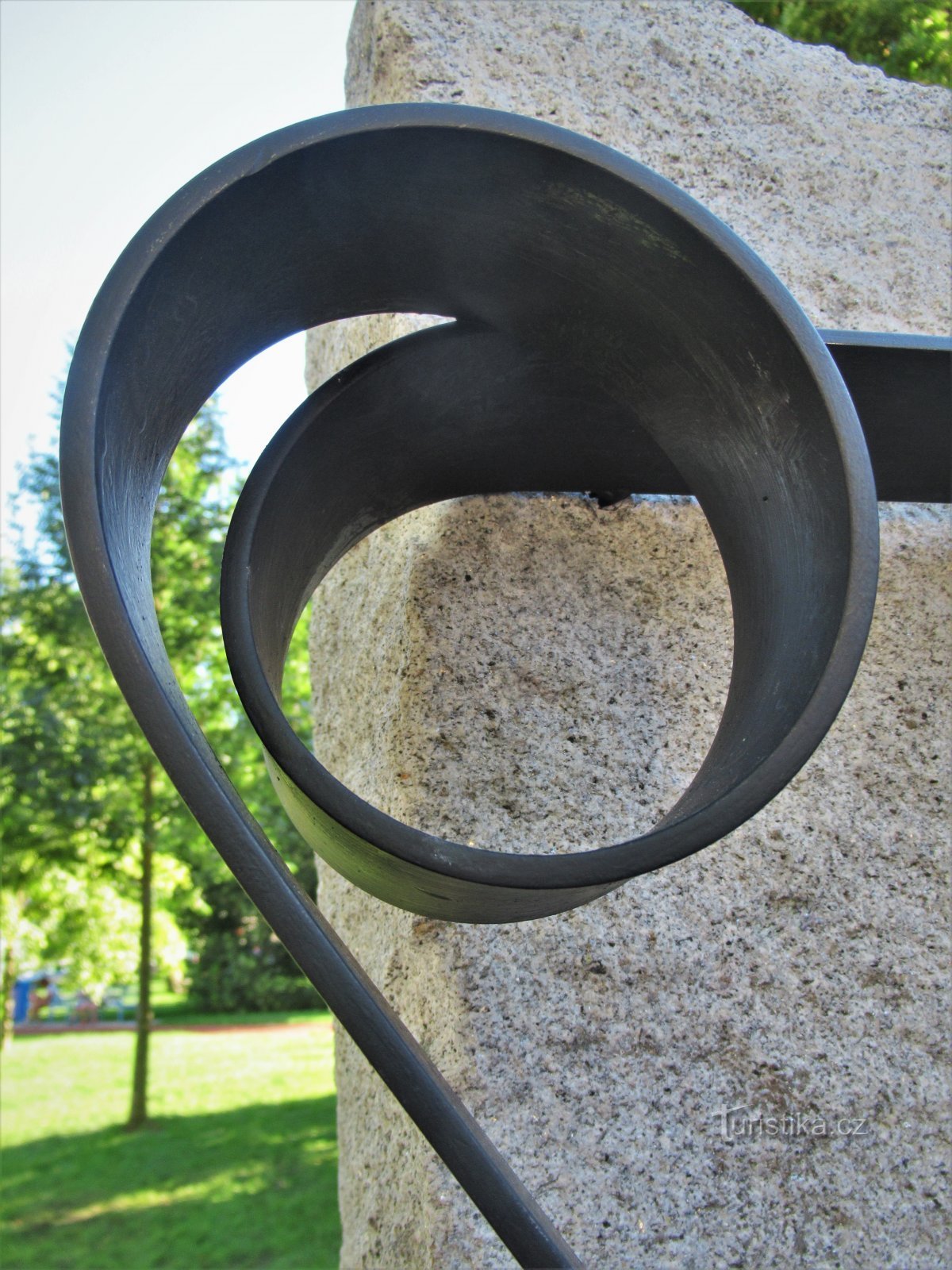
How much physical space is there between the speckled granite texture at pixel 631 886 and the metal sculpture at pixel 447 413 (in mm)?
316

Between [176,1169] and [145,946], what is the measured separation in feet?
7.44

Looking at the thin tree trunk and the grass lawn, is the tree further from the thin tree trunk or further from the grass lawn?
the thin tree trunk

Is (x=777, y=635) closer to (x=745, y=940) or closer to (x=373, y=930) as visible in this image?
(x=745, y=940)

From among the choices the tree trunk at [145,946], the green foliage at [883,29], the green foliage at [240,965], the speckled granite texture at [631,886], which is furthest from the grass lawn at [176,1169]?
the green foliage at [883,29]

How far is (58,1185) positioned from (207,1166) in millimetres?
1427

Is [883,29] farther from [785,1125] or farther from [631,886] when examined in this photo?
[785,1125]

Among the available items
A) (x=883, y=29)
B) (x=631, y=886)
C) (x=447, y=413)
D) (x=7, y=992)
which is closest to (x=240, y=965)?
(x=7, y=992)

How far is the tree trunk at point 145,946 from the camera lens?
9.94 meters

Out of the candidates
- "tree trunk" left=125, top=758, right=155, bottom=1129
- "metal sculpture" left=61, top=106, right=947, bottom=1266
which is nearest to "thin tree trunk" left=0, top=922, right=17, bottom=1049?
"tree trunk" left=125, top=758, right=155, bottom=1129

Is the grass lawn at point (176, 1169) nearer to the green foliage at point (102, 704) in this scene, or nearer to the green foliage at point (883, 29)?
the green foliage at point (102, 704)

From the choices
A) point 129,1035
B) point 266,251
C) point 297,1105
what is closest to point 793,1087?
point 266,251

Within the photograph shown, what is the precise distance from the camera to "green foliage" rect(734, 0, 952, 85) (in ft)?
24.5

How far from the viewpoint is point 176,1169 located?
1020 cm

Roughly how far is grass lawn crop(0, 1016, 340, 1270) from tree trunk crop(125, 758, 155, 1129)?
25.0 inches
